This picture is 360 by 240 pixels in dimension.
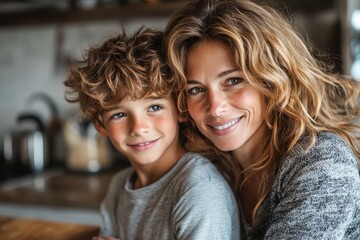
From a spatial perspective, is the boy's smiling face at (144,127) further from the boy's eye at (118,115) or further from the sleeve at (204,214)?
the sleeve at (204,214)

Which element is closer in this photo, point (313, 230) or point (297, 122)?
point (313, 230)

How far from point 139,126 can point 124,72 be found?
12cm

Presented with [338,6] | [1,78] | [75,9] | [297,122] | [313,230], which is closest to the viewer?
[313,230]

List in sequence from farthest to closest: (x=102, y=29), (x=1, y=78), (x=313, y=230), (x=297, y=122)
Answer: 1. (x=1, y=78)
2. (x=102, y=29)
3. (x=297, y=122)
4. (x=313, y=230)

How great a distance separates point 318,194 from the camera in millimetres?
751

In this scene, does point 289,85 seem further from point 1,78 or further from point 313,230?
point 1,78

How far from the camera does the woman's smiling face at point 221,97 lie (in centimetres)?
89

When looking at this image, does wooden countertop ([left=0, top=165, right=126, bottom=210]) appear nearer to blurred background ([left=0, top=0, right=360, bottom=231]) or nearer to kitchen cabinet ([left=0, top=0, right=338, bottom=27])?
blurred background ([left=0, top=0, right=360, bottom=231])

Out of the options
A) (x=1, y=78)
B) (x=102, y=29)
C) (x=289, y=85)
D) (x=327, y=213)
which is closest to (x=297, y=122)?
(x=289, y=85)

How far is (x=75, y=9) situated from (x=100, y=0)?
146 millimetres

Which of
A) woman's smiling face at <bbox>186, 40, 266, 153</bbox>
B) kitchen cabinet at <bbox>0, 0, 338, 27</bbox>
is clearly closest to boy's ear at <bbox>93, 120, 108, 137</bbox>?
woman's smiling face at <bbox>186, 40, 266, 153</bbox>

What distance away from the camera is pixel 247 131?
0.93 metres

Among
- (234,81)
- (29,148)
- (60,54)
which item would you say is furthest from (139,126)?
(60,54)

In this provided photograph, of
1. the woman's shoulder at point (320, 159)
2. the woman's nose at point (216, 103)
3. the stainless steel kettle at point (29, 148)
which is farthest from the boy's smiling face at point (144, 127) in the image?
the stainless steel kettle at point (29, 148)
